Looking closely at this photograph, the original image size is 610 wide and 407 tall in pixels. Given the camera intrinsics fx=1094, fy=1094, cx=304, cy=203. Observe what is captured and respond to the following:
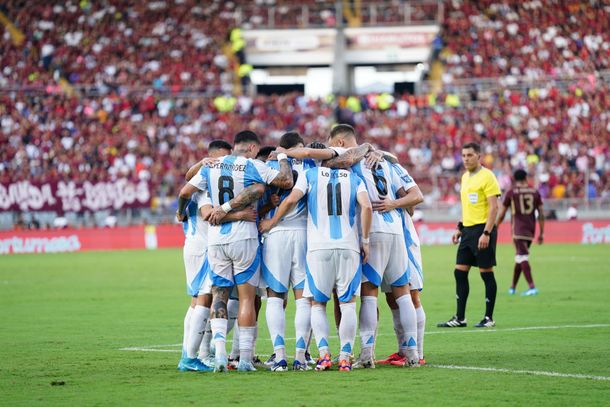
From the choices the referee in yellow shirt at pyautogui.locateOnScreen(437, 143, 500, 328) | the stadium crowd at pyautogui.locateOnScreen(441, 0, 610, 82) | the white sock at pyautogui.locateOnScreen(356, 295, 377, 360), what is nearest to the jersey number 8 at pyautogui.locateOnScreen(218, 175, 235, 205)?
the white sock at pyautogui.locateOnScreen(356, 295, 377, 360)

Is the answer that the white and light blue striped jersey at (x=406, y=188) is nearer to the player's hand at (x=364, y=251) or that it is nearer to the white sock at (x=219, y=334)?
the player's hand at (x=364, y=251)

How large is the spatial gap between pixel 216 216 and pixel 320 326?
1.54 metres

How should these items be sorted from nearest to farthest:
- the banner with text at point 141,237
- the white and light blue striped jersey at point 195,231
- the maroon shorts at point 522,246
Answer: the white and light blue striped jersey at point 195,231
the maroon shorts at point 522,246
the banner with text at point 141,237

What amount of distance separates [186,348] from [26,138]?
3477 cm

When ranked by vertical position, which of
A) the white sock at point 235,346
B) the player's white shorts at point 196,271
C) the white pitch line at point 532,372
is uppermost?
the player's white shorts at point 196,271

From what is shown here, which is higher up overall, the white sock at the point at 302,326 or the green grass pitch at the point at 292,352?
the white sock at the point at 302,326

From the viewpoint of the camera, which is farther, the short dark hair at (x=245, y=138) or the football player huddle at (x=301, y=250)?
the short dark hair at (x=245, y=138)

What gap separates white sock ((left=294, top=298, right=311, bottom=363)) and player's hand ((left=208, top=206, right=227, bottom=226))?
1.17m

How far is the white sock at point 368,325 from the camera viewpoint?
36.1 ft

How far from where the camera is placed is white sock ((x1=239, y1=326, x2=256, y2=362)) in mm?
10961

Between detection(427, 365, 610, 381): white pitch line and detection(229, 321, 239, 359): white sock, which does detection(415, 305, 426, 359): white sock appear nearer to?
detection(427, 365, 610, 381): white pitch line

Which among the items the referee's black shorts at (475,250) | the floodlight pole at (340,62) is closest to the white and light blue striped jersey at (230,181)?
the referee's black shorts at (475,250)

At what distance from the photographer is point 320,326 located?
10859mm

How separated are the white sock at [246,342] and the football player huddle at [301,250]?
0.01 metres
